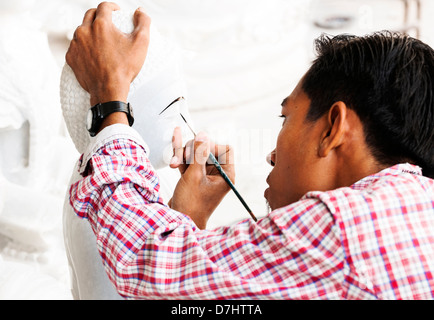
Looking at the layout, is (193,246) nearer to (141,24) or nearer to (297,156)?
(297,156)

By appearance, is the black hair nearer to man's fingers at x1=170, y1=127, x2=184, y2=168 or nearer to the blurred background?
man's fingers at x1=170, y1=127, x2=184, y2=168

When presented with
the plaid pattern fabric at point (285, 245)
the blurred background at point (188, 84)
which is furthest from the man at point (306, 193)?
the blurred background at point (188, 84)

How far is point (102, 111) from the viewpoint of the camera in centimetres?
108

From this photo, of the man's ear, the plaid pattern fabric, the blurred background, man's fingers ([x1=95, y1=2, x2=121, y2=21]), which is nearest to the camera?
the plaid pattern fabric

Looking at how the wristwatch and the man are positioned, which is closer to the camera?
the man

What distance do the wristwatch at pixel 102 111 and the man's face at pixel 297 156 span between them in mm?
307

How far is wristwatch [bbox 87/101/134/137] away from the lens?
1.08 metres

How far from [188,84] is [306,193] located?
2.33m

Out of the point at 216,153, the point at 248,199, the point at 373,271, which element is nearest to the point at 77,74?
the point at 216,153

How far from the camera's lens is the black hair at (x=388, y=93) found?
1.02 meters

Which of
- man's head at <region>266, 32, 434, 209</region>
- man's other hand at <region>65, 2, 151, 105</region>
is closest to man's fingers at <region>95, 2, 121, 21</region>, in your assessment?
man's other hand at <region>65, 2, 151, 105</region>

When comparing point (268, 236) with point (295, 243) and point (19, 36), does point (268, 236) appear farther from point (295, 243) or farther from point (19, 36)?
point (19, 36)

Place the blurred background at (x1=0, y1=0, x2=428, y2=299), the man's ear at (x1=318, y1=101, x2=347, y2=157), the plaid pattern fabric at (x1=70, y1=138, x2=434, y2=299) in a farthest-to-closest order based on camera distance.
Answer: the blurred background at (x1=0, y1=0, x2=428, y2=299) < the man's ear at (x1=318, y1=101, x2=347, y2=157) < the plaid pattern fabric at (x1=70, y1=138, x2=434, y2=299)

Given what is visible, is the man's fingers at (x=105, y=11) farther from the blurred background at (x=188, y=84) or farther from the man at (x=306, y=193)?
the blurred background at (x=188, y=84)
